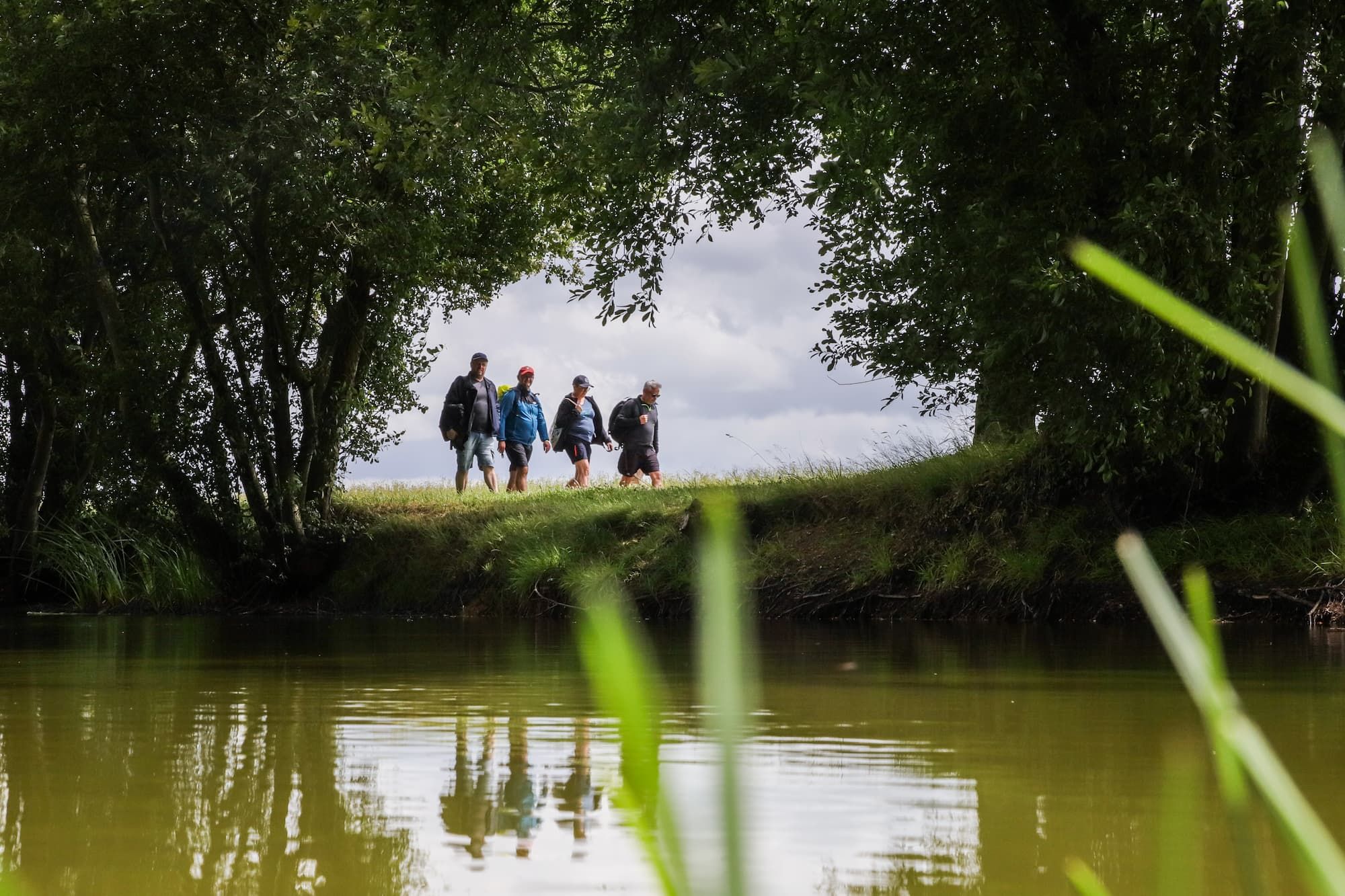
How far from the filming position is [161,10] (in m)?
15.7

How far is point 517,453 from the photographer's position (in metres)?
23.4

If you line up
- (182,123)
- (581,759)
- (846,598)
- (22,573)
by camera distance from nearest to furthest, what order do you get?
1. (581,759)
2. (846,598)
3. (182,123)
4. (22,573)

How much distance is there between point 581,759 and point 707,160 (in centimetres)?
1104

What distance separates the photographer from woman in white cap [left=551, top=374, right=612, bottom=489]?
76.5ft

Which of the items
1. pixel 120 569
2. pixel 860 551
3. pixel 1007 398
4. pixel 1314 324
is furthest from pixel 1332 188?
pixel 120 569

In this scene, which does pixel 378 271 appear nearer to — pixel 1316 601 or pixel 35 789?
pixel 1316 601

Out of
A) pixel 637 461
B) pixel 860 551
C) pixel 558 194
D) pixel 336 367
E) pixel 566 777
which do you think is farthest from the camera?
pixel 637 461

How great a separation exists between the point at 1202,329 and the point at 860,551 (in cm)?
1391

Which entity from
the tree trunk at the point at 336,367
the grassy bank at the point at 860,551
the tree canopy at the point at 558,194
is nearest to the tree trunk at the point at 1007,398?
the tree canopy at the point at 558,194

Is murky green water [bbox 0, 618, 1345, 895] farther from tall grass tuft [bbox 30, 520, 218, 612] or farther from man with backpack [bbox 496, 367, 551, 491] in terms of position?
man with backpack [bbox 496, 367, 551, 491]

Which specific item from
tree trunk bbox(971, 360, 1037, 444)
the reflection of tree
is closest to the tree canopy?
tree trunk bbox(971, 360, 1037, 444)

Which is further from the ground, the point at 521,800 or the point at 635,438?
the point at 635,438

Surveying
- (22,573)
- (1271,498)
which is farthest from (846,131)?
(22,573)

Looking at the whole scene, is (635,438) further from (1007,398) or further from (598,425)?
(1007,398)
